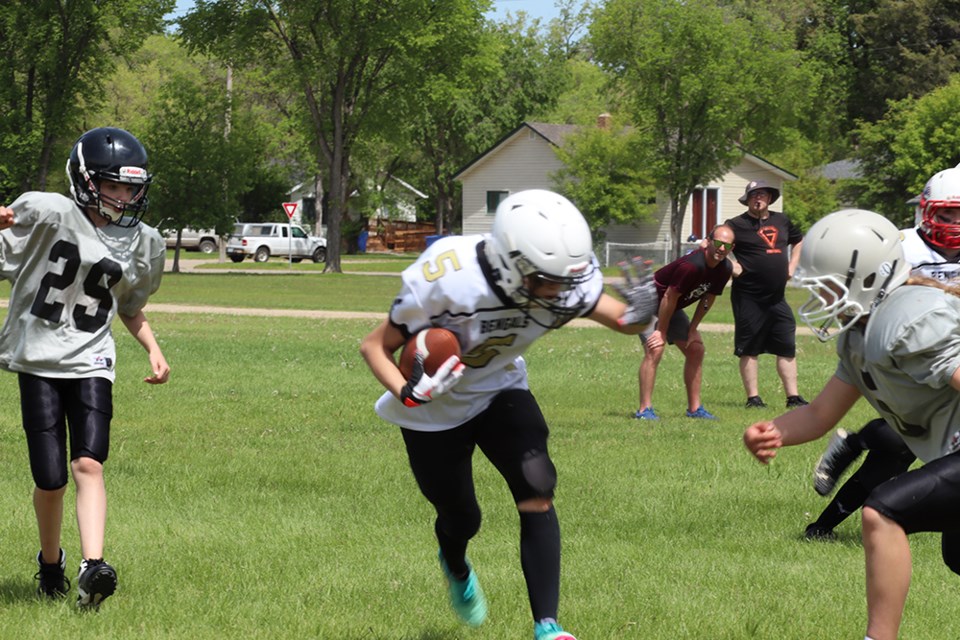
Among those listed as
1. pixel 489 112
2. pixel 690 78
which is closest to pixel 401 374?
pixel 690 78

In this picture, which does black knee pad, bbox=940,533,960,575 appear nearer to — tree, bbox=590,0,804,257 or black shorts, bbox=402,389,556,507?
black shorts, bbox=402,389,556,507

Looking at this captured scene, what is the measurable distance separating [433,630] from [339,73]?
137ft

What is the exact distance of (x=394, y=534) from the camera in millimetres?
6859

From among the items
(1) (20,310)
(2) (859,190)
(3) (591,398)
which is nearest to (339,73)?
(2) (859,190)

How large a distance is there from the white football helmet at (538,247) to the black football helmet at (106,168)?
1.80 metres

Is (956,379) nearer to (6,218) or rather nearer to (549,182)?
(6,218)

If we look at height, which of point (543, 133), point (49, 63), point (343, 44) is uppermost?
point (343, 44)

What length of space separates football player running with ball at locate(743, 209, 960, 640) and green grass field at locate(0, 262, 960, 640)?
42.8 inches

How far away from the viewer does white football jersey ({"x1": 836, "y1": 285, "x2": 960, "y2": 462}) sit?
13.5ft

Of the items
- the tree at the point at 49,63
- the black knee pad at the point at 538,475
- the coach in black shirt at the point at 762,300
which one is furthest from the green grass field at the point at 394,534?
the tree at the point at 49,63

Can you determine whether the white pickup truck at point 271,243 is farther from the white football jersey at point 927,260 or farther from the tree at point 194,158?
the white football jersey at point 927,260

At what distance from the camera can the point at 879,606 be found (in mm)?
4152

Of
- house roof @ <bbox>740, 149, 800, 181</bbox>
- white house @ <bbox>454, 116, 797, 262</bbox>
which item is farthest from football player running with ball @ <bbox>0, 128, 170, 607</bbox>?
house roof @ <bbox>740, 149, 800, 181</bbox>

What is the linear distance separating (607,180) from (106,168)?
158 ft
